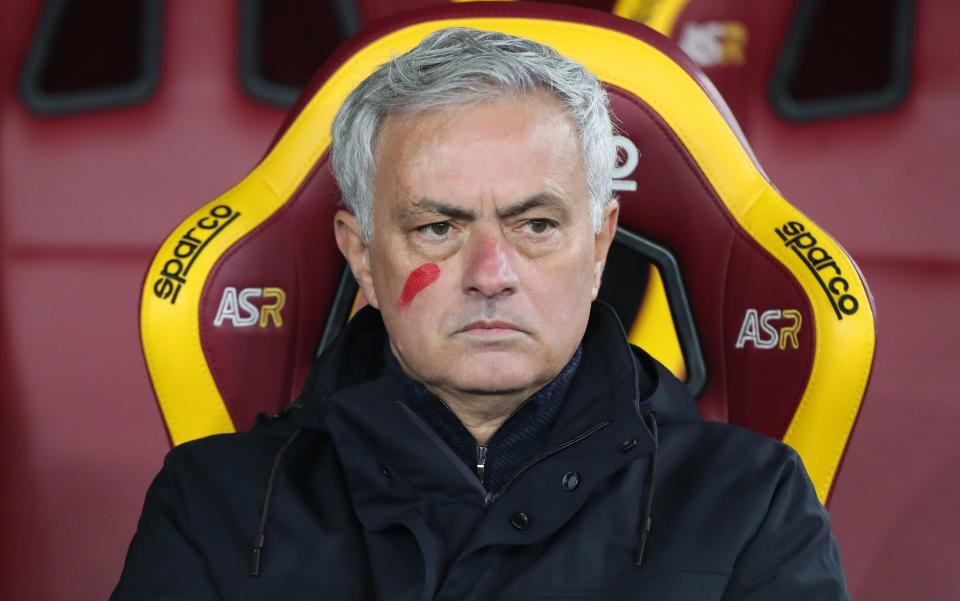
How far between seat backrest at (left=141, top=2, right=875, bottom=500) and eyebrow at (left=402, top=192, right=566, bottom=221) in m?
0.21

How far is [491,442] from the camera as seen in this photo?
114cm

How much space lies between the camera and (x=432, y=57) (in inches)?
45.1

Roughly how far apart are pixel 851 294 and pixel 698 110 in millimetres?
234

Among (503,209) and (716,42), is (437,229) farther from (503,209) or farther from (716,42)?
(716,42)

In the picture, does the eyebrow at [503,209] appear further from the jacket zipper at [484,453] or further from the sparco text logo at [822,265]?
the sparco text logo at [822,265]

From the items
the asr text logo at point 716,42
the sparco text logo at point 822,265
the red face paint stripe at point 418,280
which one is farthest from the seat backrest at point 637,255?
the asr text logo at point 716,42

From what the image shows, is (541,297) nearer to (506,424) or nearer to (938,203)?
(506,424)

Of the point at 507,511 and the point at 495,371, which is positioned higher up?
the point at 495,371

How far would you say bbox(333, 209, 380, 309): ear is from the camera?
1246 mm

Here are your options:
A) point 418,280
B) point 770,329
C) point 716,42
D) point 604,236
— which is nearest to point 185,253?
point 418,280

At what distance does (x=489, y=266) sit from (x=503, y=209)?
0.05m

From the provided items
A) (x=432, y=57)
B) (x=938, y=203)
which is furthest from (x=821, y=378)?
(x=938, y=203)

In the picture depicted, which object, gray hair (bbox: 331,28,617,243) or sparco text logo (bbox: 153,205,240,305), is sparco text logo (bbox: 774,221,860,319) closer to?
gray hair (bbox: 331,28,617,243)

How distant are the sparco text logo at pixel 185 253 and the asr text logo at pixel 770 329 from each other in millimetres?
524
